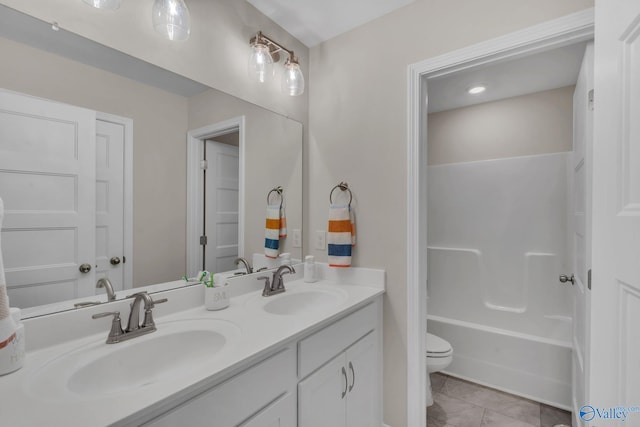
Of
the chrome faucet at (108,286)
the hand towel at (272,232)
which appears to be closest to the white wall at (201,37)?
the hand towel at (272,232)

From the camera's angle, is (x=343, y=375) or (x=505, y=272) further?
(x=505, y=272)

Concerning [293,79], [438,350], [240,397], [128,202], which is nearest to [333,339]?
[240,397]

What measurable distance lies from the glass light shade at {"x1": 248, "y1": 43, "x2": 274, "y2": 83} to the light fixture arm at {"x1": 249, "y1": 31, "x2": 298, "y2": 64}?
0.03m

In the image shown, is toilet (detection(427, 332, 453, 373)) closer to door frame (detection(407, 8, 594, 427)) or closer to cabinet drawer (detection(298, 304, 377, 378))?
door frame (detection(407, 8, 594, 427))

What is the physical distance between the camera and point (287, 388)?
102cm

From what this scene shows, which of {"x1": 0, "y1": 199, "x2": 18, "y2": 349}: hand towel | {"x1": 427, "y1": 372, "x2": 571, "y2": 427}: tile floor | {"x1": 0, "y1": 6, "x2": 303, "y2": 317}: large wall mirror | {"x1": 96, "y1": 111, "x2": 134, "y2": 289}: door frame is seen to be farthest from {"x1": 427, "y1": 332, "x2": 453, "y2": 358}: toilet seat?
{"x1": 0, "y1": 199, "x2": 18, "y2": 349}: hand towel

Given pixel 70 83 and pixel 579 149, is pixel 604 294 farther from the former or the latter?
pixel 70 83

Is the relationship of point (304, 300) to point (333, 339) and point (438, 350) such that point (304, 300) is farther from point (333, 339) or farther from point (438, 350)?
point (438, 350)

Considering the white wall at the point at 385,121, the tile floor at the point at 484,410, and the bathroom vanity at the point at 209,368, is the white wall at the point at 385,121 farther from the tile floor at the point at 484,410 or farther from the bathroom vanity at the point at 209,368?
the tile floor at the point at 484,410

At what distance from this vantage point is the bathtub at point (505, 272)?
2.16 metres

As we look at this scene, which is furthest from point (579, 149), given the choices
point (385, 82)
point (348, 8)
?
point (348, 8)

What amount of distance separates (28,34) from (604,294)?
182 cm

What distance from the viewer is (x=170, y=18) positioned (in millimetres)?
1119

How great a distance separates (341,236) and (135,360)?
1.09 metres
